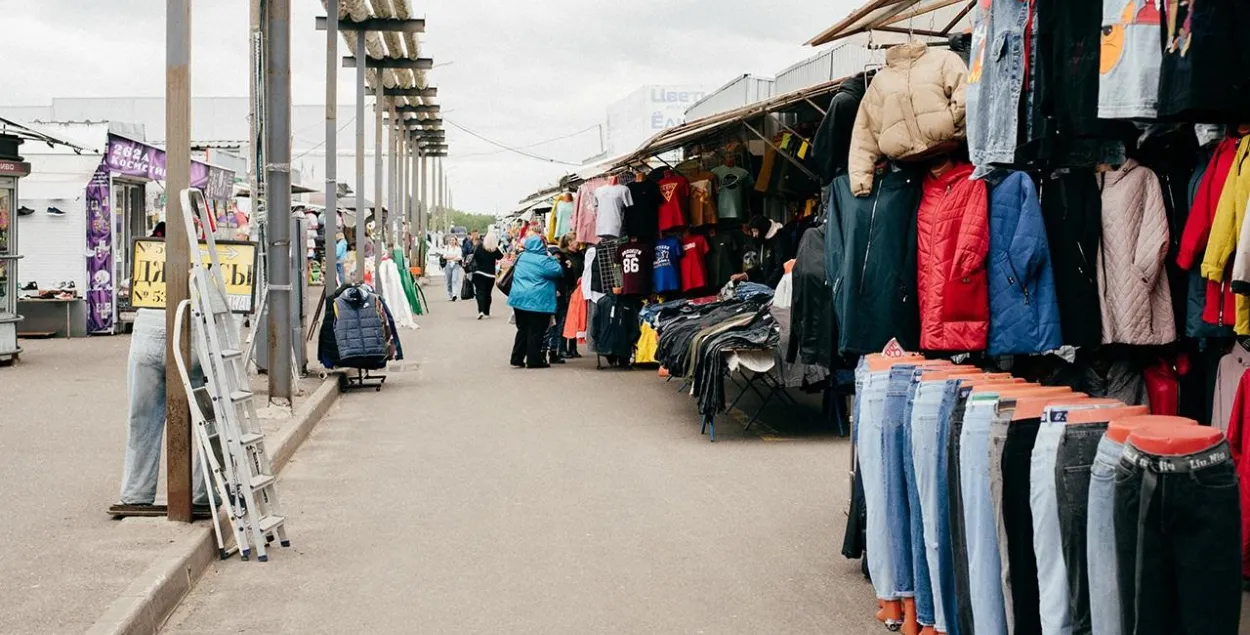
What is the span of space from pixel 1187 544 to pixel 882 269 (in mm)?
3149

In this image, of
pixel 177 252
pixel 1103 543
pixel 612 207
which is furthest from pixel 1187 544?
pixel 612 207

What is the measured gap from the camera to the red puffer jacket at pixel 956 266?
6340 mm

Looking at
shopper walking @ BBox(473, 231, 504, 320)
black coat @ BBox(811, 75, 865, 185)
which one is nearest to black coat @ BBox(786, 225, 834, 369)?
black coat @ BBox(811, 75, 865, 185)

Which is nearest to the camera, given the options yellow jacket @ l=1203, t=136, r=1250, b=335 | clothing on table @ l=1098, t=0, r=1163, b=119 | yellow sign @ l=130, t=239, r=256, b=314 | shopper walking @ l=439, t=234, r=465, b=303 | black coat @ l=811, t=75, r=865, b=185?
clothing on table @ l=1098, t=0, r=1163, b=119

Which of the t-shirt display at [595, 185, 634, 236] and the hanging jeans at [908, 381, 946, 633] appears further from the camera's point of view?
the t-shirt display at [595, 185, 634, 236]

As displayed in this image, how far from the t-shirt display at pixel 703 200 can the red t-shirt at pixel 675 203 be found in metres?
0.15

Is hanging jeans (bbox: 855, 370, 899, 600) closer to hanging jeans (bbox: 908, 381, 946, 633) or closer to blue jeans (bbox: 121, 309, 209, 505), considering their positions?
hanging jeans (bbox: 908, 381, 946, 633)

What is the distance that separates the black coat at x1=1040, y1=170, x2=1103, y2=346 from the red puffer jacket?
0.34 meters

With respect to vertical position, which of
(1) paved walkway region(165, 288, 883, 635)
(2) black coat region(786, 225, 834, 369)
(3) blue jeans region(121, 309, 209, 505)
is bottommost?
(1) paved walkway region(165, 288, 883, 635)

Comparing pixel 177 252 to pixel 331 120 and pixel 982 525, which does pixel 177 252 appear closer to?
pixel 982 525

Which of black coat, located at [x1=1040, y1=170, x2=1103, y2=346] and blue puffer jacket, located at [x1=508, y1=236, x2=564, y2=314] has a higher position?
black coat, located at [x1=1040, y1=170, x2=1103, y2=346]

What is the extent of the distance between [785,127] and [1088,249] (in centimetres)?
650

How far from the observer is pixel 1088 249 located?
20.6ft

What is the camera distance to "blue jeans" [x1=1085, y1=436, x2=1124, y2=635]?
420 cm
